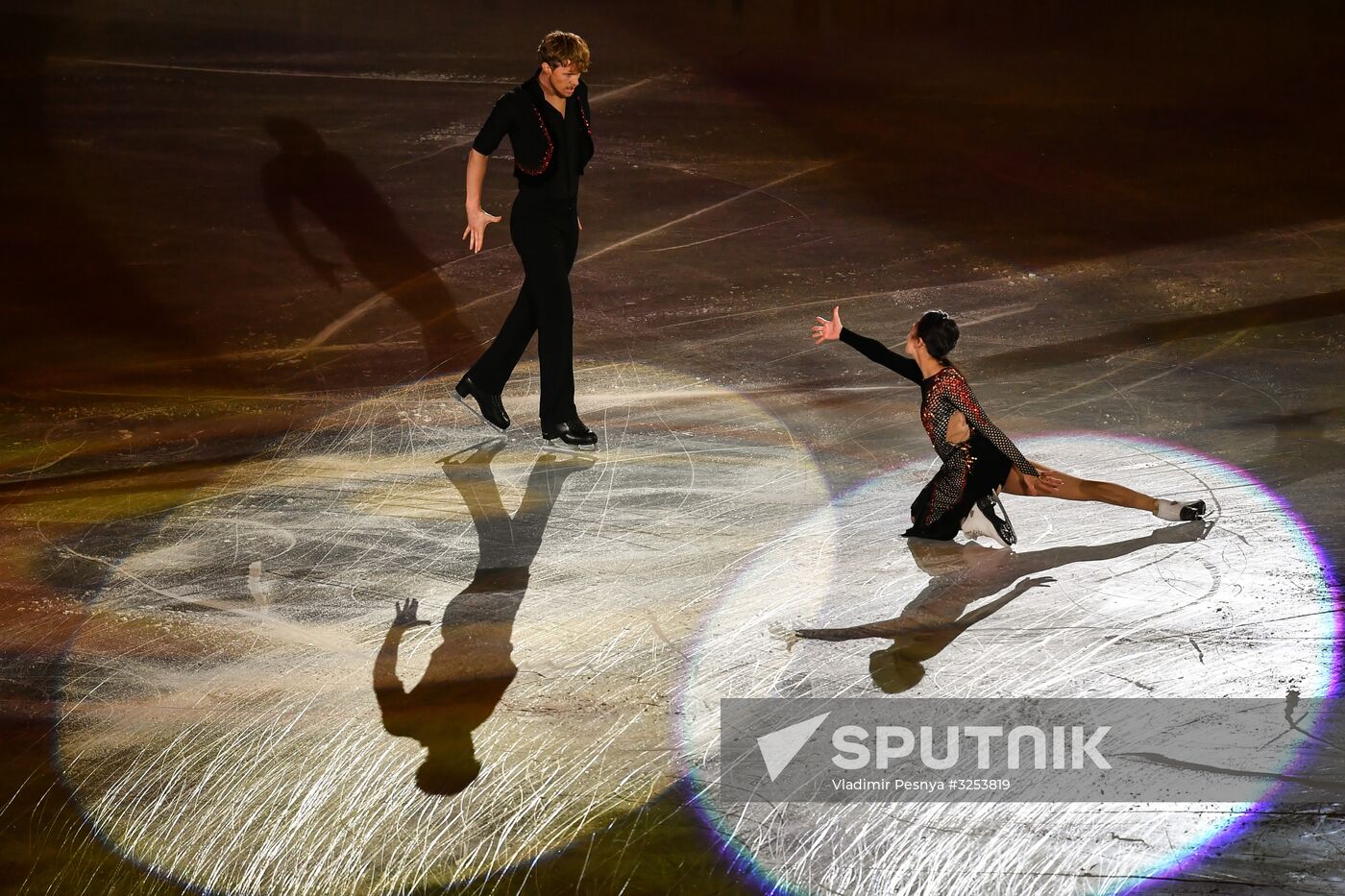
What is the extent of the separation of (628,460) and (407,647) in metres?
1.83

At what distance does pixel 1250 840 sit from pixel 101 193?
8.81 metres

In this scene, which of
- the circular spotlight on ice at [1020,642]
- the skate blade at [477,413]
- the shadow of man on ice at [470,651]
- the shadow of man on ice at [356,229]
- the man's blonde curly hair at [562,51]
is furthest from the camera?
the shadow of man on ice at [356,229]

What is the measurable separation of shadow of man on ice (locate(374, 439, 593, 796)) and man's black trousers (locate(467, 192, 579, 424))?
0.53 meters

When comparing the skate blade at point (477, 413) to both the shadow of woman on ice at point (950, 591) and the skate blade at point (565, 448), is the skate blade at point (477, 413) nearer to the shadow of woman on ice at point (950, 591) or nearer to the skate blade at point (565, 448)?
the skate blade at point (565, 448)

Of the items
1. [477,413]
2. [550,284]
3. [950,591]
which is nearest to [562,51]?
[550,284]

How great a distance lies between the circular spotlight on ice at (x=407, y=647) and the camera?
10.9 feet

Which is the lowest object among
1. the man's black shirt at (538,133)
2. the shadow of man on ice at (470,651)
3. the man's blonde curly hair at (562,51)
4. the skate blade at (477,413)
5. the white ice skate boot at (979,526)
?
the shadow of man on ice at (470,651)

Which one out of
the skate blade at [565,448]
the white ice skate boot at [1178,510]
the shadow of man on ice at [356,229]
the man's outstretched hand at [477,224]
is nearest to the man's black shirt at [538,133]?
the man's outstretched hand at [477,224]

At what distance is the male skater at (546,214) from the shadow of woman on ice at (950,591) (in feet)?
6.18

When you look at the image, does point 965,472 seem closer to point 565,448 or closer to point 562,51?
point 565,448

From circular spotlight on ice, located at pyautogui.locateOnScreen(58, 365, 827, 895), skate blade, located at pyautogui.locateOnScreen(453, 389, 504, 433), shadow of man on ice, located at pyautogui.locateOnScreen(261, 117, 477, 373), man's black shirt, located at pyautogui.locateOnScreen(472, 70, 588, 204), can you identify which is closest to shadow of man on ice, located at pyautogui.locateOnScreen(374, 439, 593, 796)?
circular spotlight on ice, located at pyautogui.locateOnScreen(58, 365, 827, 895)

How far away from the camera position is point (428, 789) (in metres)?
3.42

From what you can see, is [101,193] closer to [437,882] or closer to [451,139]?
[451,139]

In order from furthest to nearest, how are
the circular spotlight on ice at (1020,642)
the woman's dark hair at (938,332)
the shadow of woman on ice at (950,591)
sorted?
the woman's dark hair at (938,332) → the shadow of woman on ice at (950,591) → the circular spotlight on ice at (1020,642)
